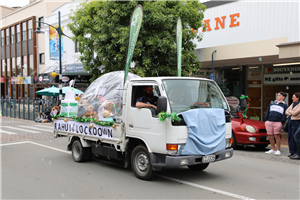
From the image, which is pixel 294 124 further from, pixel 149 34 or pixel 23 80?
pixel 23 80

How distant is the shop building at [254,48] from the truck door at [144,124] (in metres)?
7.90

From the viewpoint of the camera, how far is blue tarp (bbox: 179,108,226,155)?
5383mm

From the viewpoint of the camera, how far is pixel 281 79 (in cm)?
1518

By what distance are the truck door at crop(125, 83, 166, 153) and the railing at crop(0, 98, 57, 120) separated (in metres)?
16.1

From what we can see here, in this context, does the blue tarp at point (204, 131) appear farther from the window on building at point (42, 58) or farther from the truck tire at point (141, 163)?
the window on building at point (42, 58)

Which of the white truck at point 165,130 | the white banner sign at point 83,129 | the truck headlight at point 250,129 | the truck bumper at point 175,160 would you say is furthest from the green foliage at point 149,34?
the truck bumper at point 175,160

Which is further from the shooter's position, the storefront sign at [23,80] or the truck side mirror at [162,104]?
the storefront sign at [23,80]

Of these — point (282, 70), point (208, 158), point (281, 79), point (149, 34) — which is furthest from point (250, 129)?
point (282, 70)

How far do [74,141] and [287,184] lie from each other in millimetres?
5487

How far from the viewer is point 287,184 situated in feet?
19.1

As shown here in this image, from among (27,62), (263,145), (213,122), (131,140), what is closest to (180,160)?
(213,122)

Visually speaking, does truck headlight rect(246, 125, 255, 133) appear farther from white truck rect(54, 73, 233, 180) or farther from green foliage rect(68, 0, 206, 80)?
green foliage rect(68, 0, 206, 80)

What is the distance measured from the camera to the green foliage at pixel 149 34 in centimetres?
1259

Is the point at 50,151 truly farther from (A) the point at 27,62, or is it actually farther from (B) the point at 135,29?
(A) the point at 27,62
